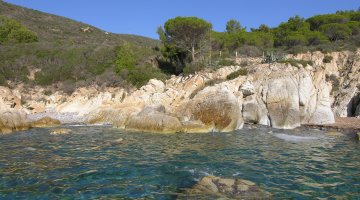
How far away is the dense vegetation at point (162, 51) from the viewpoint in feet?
162

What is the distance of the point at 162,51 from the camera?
54.9 metres

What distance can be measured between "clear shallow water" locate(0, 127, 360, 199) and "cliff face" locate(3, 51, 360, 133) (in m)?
4.56

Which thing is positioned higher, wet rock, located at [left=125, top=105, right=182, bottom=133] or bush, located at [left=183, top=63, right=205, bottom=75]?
bush, located at [left=183, top=63, right=205, bottom=75]

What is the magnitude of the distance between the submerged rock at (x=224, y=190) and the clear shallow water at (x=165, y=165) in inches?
19.0

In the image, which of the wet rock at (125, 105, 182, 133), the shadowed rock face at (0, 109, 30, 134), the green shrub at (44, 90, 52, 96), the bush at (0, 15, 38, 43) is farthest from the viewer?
the bush at (0, 15, 38, 43)

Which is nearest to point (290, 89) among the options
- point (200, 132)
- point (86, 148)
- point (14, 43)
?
point (200, 132)

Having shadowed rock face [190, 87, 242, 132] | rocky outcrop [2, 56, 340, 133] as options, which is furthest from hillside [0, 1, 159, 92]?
shadowed rock face [190, 87, 242, 132]

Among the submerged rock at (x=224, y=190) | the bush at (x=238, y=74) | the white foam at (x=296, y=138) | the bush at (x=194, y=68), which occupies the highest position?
the bush at (x=194, y=68)

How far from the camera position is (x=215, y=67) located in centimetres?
3962

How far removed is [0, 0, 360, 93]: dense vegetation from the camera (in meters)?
49.4

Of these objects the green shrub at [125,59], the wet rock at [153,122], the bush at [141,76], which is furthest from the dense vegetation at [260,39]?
the wet rock at [153,122]

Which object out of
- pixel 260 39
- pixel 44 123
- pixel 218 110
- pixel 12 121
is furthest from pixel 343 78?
pixel 12 121

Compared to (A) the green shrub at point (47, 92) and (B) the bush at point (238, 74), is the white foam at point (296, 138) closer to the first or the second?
(B) the bush at point (238, 74)

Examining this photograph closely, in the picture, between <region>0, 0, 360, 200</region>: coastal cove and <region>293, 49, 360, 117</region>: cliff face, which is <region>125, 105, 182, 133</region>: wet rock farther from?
<region>293, 49, 360, 117</region>: cliff face
